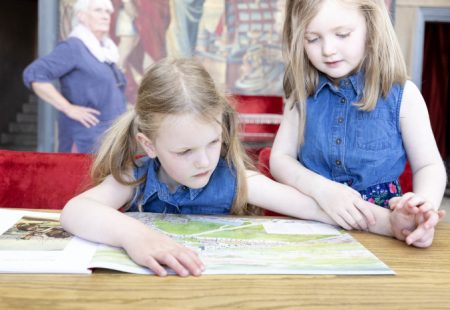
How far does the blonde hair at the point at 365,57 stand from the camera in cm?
141

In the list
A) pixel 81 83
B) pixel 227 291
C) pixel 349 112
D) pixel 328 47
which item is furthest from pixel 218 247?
pixel 81 83

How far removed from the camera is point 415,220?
3.53 ft

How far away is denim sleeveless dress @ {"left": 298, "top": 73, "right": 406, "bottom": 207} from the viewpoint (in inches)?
59.5

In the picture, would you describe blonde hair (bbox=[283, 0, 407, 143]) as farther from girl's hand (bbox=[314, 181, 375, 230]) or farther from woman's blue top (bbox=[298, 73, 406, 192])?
Result: girl's hand (bbox=[314, 181, 375, 230])

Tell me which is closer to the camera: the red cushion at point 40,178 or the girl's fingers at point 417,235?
the girl's fingers at point 417,235

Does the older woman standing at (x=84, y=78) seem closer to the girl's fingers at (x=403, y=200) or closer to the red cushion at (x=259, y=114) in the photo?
the red cushion at (x=259, y=114)

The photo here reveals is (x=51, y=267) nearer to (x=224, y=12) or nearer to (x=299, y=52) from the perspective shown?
(x=299, y=52)

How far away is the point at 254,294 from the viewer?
75 cm

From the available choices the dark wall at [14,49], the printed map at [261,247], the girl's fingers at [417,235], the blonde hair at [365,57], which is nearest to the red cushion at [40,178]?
the printed map at [261,247]

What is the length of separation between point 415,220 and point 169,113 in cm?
56

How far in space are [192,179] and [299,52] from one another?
1.66ft

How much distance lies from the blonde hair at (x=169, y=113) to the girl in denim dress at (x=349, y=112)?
154 mm

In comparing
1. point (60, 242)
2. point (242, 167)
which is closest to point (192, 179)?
point (242, 167)

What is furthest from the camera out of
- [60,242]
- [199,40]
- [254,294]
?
[199,40]
